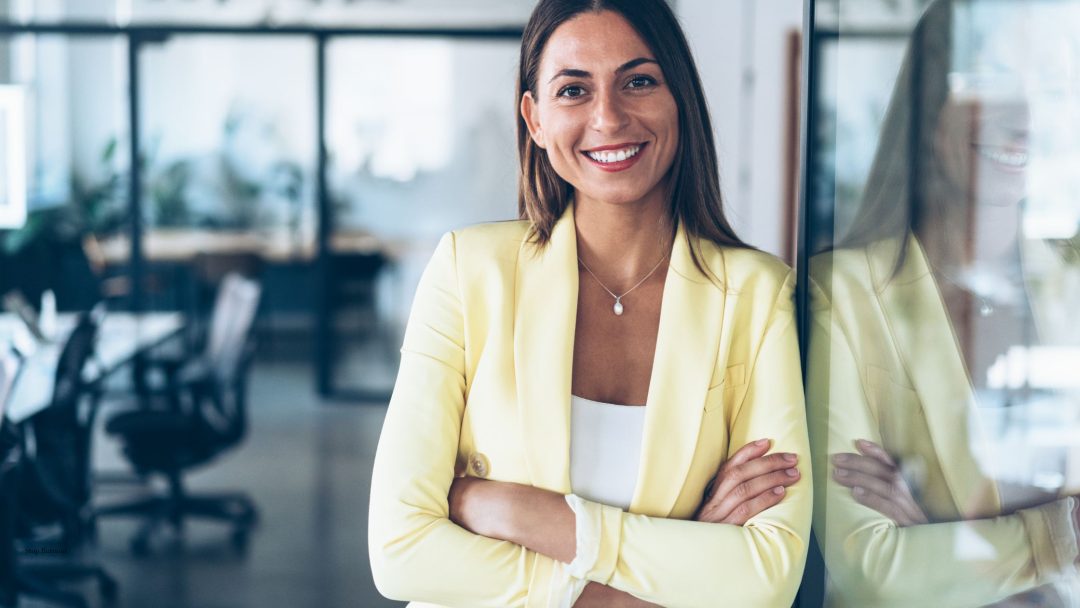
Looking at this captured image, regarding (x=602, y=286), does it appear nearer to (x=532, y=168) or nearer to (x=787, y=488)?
(x=532, y=168)

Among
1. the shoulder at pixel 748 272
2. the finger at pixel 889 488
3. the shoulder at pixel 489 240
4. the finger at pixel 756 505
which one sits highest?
the shoulder at pixel 489 240

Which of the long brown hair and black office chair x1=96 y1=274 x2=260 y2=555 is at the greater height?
the long brown hair

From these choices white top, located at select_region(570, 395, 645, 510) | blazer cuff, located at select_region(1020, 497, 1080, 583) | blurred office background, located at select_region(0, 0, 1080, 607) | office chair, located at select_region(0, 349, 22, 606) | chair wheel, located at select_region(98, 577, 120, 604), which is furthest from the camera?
blurred office background, located at select_region(0, 0, 1080, 607)

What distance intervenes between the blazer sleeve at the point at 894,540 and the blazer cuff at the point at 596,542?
0.37m

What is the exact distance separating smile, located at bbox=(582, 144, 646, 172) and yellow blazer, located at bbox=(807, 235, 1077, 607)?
13.6 inches

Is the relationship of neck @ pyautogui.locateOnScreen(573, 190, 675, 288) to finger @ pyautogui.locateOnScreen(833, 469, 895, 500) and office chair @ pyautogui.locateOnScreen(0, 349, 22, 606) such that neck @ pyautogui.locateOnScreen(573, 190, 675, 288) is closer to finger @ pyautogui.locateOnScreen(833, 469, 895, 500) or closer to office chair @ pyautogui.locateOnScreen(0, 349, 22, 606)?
finger @ pyautogui.locateOnScreen(833, 469, 895, 500)

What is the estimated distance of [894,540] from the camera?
4.82ft

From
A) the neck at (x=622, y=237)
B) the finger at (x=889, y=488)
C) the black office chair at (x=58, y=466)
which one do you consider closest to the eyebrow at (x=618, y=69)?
the neck at (x=622, y=237)

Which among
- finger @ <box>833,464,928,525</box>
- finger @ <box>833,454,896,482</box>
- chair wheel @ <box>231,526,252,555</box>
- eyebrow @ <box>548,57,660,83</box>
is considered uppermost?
eyebrow @ <box>548,57,660,83</box>

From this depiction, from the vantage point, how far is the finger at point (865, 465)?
58.8 inches

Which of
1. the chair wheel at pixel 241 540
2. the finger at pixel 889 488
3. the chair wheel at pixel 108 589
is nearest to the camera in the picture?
the finger at pixel 889 488

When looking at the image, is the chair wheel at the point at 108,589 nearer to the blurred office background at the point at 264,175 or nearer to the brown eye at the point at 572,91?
the blurred office background at the point at 264,175

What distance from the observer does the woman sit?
148 cm

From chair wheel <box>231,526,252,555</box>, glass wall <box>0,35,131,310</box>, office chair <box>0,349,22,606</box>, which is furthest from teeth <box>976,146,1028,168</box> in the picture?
glass wall <box>0,35,131,310</box>
